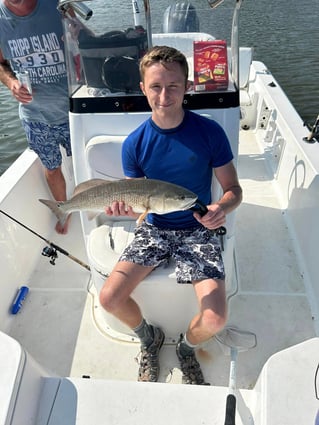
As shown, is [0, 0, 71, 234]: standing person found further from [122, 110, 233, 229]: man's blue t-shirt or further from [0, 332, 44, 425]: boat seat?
[0, 332, 44, 425]: boat seat

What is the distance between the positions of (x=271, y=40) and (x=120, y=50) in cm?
1084

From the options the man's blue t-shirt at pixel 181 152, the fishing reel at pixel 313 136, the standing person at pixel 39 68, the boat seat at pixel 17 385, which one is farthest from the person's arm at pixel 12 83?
the fishing reel at pixel 313 136

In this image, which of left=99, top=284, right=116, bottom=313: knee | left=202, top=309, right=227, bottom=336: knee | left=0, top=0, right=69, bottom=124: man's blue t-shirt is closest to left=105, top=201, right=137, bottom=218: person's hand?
left=99, top=284, right=116, bottom=313: knee

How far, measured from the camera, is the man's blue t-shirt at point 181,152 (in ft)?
6.88

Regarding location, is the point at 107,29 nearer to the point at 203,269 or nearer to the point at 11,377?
the point at 203,269

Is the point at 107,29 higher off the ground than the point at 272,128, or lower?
higher

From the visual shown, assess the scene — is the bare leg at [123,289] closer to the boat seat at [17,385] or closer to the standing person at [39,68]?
the boat seat at [17,385]

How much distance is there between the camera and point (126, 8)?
2434 mm

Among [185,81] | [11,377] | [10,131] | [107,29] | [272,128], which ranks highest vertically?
[107,29]

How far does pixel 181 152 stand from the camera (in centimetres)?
210

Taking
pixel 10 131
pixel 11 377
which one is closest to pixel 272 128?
pixel 11 377

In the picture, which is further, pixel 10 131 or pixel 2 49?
pixel 10 131

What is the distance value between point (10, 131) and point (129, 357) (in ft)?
20.7

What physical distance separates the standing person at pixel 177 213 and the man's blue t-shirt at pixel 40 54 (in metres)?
1.16
